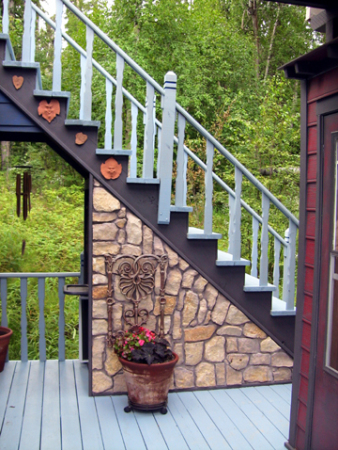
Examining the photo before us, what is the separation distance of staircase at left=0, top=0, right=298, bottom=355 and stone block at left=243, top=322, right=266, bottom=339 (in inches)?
1.8

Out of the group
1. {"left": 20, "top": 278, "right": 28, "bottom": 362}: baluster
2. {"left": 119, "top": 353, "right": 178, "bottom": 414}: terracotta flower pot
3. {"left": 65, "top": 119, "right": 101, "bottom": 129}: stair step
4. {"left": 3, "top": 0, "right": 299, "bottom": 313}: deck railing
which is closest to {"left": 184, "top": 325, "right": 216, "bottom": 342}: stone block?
{"left": 119, "top": 353, "right": 178, "bottom": 414}: terracotta flower pot

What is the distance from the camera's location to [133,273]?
3441 mm

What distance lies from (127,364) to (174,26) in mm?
8031

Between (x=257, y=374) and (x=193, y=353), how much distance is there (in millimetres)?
575

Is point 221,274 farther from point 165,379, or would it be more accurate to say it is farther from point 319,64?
point 319,64

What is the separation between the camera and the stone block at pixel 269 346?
3.73 m

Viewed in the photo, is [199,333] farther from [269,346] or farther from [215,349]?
[269,346]

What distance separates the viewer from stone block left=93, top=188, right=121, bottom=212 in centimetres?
342

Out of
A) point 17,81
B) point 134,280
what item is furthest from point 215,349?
point 17,81

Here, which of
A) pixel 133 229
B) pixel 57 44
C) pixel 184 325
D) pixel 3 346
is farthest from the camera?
pixel 3 346

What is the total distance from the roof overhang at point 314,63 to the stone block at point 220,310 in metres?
1.78

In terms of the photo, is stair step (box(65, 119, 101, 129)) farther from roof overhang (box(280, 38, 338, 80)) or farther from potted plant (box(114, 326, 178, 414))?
potted plant (box(114, 326, 178, 414))

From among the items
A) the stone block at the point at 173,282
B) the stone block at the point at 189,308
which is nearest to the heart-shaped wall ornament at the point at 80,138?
the stone block at the point at 173,282

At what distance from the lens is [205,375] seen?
3643mm
